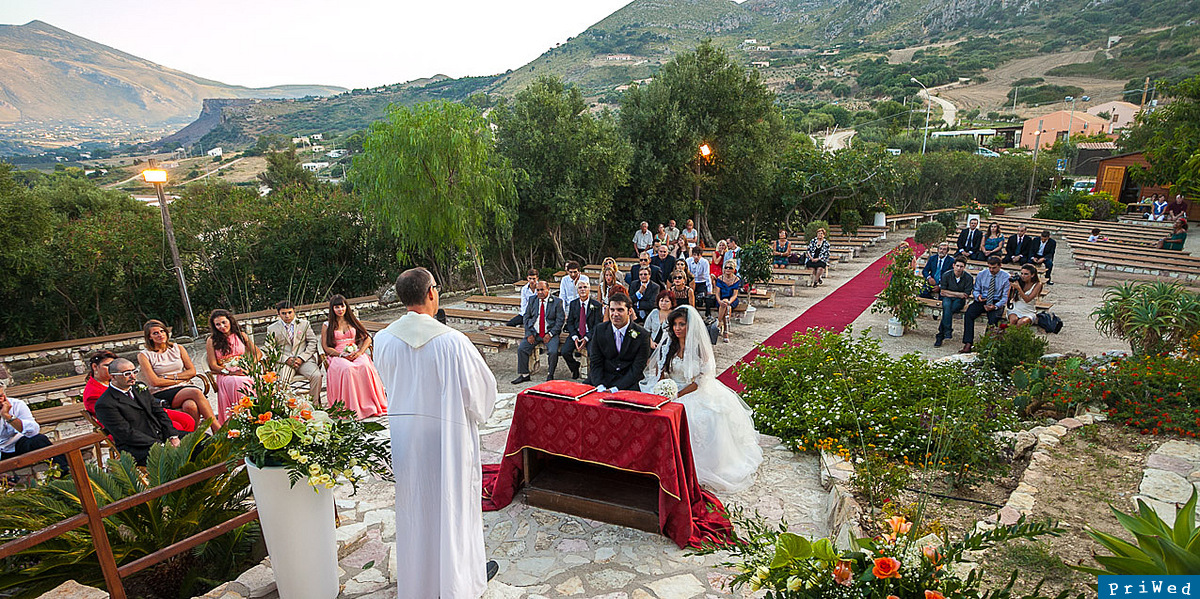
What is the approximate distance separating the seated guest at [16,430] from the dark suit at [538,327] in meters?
4.96

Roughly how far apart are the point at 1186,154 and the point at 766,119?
36.9 ft

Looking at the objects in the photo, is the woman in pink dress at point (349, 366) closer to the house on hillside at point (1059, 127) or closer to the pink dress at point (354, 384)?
the pink dress at point (354, 384)

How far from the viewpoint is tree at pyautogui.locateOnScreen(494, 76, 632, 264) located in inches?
559

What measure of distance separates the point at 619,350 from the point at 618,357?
0.08m

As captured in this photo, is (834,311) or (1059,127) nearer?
(834,311)

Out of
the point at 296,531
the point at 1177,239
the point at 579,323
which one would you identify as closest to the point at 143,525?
the point at 296,531

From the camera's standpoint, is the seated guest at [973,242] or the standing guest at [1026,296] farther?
the seated guest at [973,242]

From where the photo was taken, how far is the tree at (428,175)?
36.8 feet

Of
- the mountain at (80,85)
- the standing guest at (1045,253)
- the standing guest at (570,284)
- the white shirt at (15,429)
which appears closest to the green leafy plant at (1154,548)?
the standing guest at (570,284)

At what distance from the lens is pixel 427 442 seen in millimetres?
3229

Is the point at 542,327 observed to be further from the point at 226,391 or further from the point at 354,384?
the point at 226,391

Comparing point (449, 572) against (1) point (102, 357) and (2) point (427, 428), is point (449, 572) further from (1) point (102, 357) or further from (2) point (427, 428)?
(1) point (102, 357)

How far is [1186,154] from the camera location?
51.2ft

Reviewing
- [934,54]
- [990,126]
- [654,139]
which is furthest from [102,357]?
[934,54]
